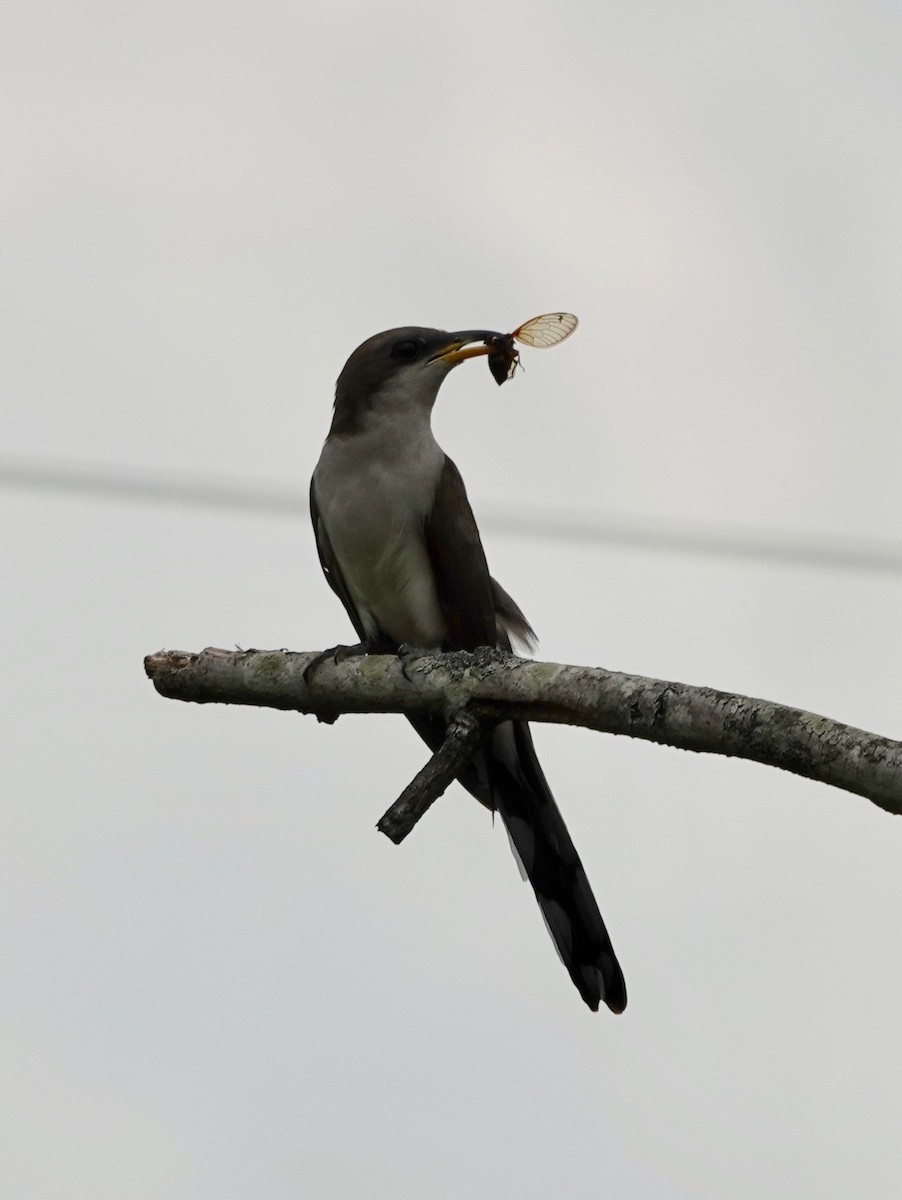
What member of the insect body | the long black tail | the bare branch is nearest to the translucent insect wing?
the insect body

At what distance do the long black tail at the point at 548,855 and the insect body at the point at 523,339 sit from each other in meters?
1.43

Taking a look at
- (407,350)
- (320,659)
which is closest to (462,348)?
(407,350)

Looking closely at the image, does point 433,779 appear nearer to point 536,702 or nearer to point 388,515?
point 536,702

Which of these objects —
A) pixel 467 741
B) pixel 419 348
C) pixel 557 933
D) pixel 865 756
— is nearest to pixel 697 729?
pixel 865 756

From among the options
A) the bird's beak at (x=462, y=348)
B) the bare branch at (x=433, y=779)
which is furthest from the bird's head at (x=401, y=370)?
the bare branch at (x=433, y=779)

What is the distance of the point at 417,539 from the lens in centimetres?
571

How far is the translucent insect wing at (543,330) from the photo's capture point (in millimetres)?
5625

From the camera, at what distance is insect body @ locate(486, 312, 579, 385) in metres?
5.64

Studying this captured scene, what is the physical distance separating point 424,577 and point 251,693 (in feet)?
4.57

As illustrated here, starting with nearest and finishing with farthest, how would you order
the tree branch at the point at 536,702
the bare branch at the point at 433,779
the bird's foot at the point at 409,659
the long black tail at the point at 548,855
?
1. the tree branch at the point at 536,702
2. the bare branch at the point at 433,779
3. the bird's foot at the point at 409,659
4. the long black tail at the point at 548,855

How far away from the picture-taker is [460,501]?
584 centimetres

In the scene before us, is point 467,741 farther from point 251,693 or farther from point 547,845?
point 547,845

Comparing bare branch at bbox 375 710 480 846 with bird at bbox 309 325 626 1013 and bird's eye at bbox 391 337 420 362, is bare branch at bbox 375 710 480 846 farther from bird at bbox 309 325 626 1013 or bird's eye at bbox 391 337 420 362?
bird's eye at bbox 391 337 420 362

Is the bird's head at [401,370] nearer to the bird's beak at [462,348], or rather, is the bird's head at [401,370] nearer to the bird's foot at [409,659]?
the bird's beak at [462,348]
